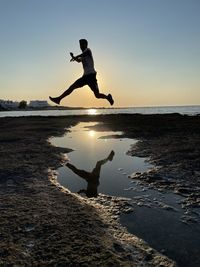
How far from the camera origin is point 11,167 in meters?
7.50

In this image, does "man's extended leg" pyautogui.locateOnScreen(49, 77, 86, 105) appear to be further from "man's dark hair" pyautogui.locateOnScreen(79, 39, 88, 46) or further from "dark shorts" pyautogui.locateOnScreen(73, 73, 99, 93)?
"man's dark hair" pyautogui.locateOnScreen(79, 39, 88, 46)

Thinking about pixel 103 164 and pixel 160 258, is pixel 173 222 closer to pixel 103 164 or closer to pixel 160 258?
pixel 160 258

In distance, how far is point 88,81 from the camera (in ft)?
38.7

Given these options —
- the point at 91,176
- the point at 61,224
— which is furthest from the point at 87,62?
the point at 61,224

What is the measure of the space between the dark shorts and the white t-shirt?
16cm

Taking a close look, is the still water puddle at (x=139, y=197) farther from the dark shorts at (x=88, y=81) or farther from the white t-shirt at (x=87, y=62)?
the white t-shirt at (x=87, y=62)

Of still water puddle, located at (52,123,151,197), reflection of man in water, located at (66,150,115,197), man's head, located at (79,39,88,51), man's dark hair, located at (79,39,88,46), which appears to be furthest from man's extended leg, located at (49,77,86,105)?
reflection of man in water, located at (66,150,115,197)

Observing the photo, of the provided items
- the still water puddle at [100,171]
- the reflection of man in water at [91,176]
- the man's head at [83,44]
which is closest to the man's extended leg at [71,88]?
the man's head at [83,44]

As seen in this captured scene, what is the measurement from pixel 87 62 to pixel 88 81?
30.6 inches

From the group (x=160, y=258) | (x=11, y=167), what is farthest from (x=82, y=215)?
(x=11, y=167)

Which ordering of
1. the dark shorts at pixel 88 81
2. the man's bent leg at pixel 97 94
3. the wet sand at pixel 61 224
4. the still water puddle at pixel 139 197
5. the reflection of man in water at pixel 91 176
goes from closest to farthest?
the wet sand at pixel 61 224 < the still water puddle at pixel 139 197 < the reflection of man in water at pixel 91 176 < the dark shorts at pixel 88 81 < the man's bent leg at pixel 97 94

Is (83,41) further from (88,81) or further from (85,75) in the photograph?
(88,81)

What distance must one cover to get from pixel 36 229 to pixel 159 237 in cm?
145

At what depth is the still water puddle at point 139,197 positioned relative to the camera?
3602 millimetres
